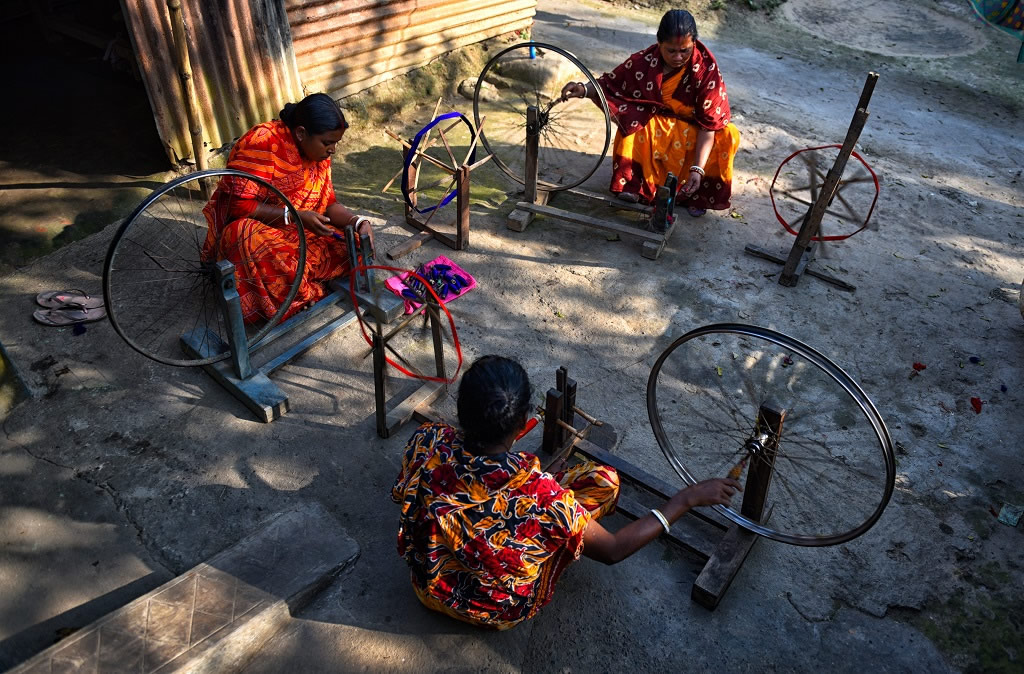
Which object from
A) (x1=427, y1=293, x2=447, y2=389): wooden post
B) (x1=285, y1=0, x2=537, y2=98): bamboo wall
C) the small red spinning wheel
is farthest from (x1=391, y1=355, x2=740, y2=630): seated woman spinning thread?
(x1=285, y1=0, x2=537, y2=98): bamboo wall

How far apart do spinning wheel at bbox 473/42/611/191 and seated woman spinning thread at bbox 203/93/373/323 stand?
1.72 m

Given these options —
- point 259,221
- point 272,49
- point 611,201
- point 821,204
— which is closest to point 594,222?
point 611,201

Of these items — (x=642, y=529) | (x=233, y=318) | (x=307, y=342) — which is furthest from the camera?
(x=307, y=342)

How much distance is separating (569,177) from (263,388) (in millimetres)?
3205

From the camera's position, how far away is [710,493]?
2.54 m

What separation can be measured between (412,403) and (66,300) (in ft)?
6.94

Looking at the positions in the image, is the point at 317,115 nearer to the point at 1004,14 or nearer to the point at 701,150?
the point at 701,150

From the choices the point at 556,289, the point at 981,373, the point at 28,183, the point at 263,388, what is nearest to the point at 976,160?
the point at 981,373

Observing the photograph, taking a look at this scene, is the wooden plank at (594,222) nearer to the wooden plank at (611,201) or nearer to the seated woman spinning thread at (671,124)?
the wooden plank at (611,201)

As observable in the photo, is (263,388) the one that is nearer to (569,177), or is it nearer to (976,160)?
(569,177)

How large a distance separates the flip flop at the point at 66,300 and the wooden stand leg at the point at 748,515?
350 centimetres

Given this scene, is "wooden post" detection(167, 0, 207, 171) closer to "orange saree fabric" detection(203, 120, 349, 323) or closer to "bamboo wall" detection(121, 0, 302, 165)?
"bamboo wall" detection(121, 0, 302, 165)

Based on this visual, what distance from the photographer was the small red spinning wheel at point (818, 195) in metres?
5.04

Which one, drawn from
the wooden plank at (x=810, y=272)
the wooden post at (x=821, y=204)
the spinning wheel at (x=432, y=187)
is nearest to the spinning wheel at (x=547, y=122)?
the spinning wheel at (x=432, y=187)
